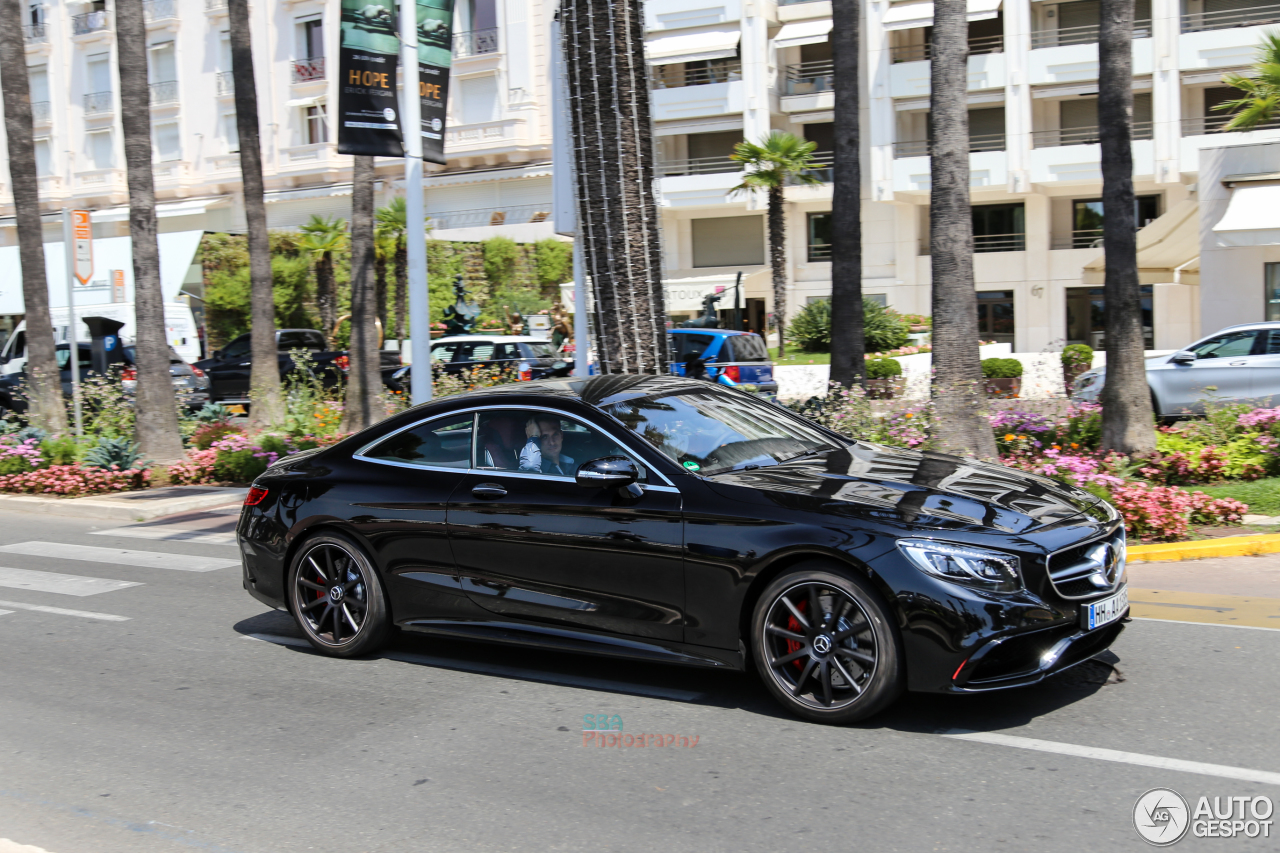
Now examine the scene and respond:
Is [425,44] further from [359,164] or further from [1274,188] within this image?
[1274,188]

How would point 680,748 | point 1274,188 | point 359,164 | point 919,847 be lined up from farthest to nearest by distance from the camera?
point 1274,188
point 359,164
point 680,748
point 919,847

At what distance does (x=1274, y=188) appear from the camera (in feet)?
77.6

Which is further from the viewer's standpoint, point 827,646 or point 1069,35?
point 1069,35

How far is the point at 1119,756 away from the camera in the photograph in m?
4.67

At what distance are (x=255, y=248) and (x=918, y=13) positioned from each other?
1150 inches

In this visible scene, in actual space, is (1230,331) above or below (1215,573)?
above

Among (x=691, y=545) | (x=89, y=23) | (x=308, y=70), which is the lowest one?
(x=691, y=545)

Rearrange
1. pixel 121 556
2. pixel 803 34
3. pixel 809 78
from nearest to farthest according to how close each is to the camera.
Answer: pixel 121 556, pixel 803 34, pixel 809 78

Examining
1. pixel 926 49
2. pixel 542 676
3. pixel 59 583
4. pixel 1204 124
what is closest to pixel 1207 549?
pixel 542 676

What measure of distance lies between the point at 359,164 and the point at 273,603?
11.6 m

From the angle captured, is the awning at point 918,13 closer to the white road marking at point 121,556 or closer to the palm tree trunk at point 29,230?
the palm tree trunk at point 29,230

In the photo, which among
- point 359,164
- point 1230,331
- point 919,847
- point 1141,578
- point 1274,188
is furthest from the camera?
point 1274,188

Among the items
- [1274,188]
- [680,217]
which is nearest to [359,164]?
[1274,188]

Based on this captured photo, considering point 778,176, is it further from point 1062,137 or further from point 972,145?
Result: point 1062,137
